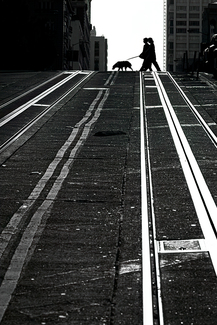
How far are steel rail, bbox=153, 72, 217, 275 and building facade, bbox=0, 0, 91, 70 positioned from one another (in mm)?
79466

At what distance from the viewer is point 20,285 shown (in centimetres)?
809

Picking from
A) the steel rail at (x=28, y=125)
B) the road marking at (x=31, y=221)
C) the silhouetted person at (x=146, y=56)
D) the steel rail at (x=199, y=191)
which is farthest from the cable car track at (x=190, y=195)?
the silhouetted person at (x=146, y=56)

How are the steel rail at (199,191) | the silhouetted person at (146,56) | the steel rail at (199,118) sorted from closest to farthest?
1. the steel rail at (199,191)
2. the steel rail at (199,118)
3. the silhouetted person at (146,56)

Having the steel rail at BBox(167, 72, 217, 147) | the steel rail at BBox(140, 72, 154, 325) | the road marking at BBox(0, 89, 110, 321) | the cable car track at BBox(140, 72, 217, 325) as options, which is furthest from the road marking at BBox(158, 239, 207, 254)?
the steel rail at BBox(167, 72, 217, 147)

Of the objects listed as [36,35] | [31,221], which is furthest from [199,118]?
[36,35]

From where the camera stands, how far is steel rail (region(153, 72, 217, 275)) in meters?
9.95

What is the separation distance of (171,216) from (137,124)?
11144 mm

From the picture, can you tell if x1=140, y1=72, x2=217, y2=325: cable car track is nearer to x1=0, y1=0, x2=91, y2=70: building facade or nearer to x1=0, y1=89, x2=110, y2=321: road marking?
x1=0, y1=89, x2=110, y2=321: road marking

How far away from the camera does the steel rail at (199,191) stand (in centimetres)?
995

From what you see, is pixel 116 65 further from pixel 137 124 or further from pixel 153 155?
pixel 153 155

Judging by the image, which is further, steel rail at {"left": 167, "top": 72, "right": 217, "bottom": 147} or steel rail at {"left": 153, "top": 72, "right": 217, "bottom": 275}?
steel rail at {"left": 167, "top": 72, "right": 217, "bottom": 147}

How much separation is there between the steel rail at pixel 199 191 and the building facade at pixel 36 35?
79.5 m

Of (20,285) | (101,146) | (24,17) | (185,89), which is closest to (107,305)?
(20,285)

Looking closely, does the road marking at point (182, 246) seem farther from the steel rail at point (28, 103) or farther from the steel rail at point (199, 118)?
the steel rail at point (28, 103)
